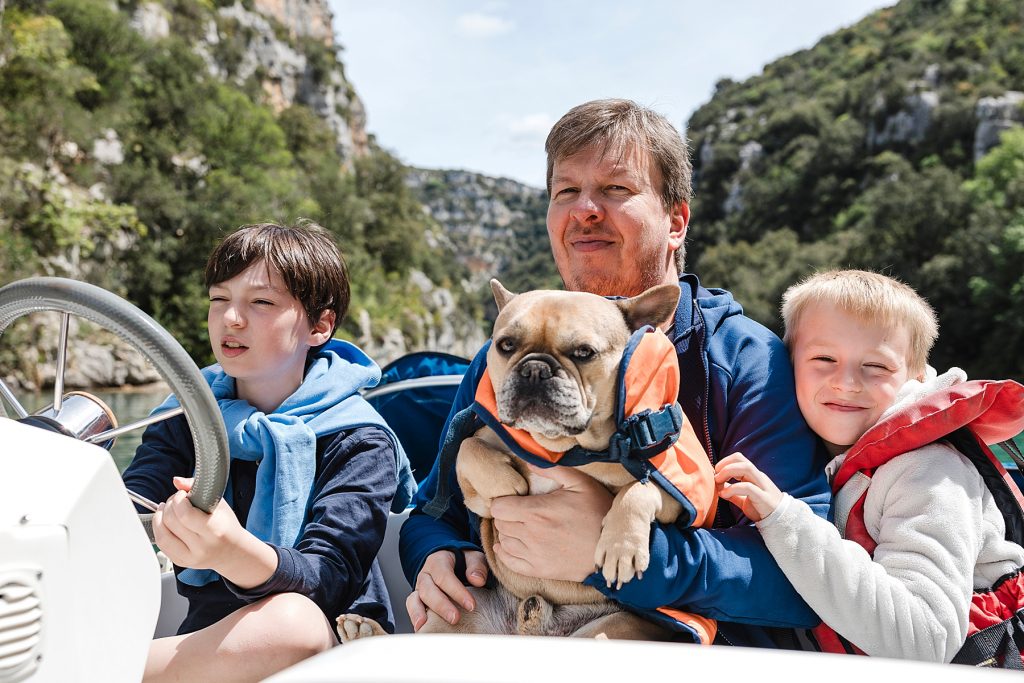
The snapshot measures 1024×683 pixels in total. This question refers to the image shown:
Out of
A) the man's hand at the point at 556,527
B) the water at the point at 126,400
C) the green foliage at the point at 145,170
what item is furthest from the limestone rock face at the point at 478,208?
the man's hand at the point at 556,527

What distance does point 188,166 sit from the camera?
111ft

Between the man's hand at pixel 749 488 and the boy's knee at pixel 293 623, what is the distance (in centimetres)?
105

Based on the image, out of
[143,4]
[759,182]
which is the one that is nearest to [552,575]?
[143,4]

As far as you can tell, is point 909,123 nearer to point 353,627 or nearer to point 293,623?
point 353,627

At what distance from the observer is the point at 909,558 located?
1.59 m

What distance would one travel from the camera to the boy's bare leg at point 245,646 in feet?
5.76

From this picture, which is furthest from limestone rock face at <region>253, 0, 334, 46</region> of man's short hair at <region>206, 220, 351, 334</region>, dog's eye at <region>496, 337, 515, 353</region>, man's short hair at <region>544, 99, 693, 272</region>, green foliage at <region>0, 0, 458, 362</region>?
dog's eye at <region>496, 337, 515, 353</region>

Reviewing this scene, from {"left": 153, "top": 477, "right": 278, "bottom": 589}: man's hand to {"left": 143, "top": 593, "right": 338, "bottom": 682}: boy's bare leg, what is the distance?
0.69 ft

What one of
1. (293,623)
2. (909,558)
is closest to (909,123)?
(909,558)

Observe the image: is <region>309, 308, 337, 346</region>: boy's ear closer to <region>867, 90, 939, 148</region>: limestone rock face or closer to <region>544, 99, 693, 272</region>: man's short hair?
<region>544, 99, 693, 272</region>: man's short hair

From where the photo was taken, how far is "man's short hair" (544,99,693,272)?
7.44ft

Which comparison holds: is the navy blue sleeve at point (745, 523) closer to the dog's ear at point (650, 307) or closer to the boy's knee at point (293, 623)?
the dog's ear at point (650, 307)

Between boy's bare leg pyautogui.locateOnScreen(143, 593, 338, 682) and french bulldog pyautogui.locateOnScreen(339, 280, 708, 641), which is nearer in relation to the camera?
french bulldog pyautogui.locateOnScreen(339, 280, 708, 641)

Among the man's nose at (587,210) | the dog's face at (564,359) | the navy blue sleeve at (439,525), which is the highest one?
the man's nose at (587,210)
